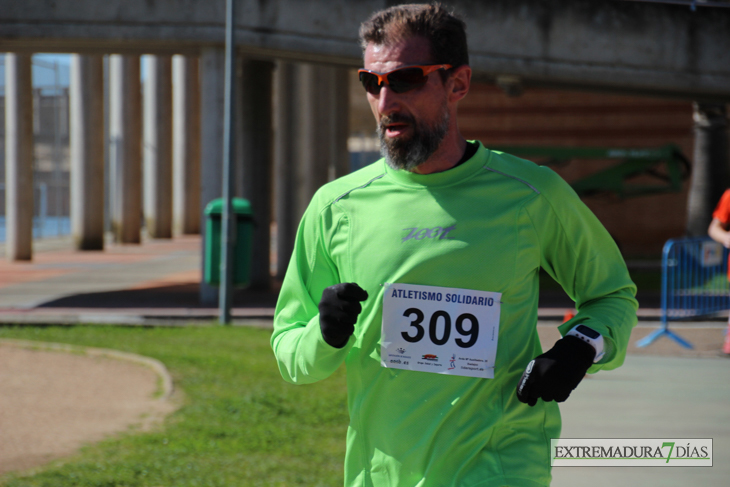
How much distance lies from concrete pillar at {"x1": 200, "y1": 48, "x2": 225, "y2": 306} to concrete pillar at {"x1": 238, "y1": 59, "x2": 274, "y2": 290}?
1.75m

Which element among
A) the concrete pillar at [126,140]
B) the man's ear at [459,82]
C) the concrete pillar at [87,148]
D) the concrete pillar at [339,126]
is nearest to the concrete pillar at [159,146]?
the concrete pillar at [126,140]

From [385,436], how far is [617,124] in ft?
86.2

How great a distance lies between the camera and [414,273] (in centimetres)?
232

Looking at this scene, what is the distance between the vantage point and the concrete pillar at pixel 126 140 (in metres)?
28.2

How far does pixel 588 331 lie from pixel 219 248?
34.1 ft

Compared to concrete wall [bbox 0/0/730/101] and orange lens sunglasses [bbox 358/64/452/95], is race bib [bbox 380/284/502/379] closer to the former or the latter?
orange lens sunglasses [bbox 358/64/452/95]

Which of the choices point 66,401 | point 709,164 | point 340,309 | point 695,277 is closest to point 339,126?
point 709,164

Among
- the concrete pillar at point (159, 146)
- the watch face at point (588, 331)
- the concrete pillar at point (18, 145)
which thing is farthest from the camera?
the concrete pillar at point (159, 146)

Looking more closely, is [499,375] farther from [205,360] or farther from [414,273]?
[205,360]

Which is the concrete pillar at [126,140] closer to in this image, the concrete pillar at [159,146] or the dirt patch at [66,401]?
the concrete pillar at [159,146]

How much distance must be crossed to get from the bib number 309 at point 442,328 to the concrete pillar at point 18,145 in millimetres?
20122

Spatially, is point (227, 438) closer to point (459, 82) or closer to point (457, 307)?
point (457, 307)

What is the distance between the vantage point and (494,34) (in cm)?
1356

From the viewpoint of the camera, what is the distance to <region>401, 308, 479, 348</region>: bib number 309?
2.33 m
